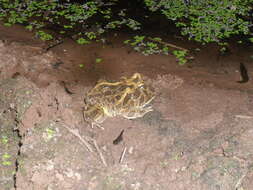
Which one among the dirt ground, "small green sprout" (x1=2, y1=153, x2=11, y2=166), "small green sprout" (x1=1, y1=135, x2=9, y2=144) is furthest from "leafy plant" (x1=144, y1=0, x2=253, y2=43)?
"small green sprout" (x1=2, y1=153, x2=11, y2=166)

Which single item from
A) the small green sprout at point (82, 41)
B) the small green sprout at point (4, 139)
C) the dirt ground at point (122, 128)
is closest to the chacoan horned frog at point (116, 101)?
the dirt ground at point (122, 128)

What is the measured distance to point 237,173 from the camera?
3.12 metres

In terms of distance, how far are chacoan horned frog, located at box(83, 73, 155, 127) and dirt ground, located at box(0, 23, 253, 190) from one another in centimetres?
9

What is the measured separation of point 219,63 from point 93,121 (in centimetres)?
239

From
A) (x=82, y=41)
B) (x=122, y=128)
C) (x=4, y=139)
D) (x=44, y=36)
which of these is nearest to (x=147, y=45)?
(x=82, y=41)

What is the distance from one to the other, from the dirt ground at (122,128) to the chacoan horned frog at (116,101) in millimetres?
90

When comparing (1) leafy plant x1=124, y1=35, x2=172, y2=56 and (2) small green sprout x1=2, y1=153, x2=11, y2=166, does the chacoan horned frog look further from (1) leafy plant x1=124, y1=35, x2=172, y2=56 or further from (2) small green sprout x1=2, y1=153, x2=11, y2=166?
(1) leafy plant x1=124, y1=35, x2=172, y2=56

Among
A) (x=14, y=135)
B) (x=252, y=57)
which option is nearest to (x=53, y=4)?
(x=14, y=135)

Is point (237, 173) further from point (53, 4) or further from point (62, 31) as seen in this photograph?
point (53, 4)

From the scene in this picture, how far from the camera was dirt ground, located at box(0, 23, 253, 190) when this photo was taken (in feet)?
10.3

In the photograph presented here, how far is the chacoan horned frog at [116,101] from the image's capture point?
3.60 meters

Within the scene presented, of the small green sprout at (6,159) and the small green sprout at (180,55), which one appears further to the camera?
the small green sprout at (180,55)

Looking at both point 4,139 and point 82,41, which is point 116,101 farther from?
point 82,41

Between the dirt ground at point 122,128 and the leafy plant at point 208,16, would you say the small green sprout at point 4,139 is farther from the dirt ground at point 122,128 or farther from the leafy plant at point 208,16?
the leafy plant at point 208,16
